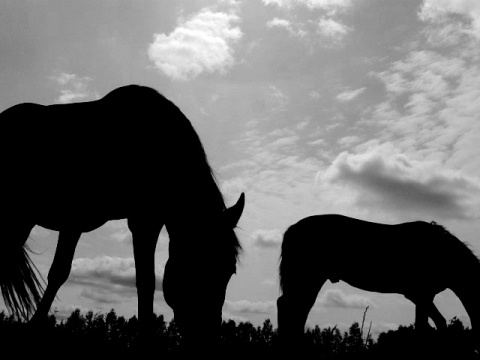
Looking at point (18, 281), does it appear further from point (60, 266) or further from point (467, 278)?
point (467, 278)

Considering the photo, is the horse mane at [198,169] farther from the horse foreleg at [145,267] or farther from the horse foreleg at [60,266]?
the horse foreleg at [60,266]

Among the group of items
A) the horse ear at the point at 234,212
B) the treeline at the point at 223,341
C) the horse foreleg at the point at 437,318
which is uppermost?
the horse ear at the point at 234,212

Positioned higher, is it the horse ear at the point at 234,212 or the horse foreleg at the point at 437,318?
the horse ear at the point at 234,212

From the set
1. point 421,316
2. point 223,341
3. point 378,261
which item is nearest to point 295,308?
point 378,261

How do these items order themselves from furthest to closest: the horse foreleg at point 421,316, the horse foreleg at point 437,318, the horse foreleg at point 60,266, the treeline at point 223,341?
the horse foreleg at point 437,318 < the horse foreleg at point 421,316 < the horse foreleg at point 60,266 < the treeline at point 223,341

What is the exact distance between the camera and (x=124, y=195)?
4.60 m

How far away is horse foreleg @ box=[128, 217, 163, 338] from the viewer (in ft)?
13.2

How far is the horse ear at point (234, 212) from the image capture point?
13.9 ft

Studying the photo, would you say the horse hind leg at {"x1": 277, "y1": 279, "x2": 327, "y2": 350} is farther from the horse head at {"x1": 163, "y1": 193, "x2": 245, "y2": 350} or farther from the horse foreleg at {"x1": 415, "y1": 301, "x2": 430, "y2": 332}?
A: the horse head at {"x1": 163, "y1": 193, "x2": 245, "y2": 350}

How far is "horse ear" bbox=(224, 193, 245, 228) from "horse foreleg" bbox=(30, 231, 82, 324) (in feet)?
6.57

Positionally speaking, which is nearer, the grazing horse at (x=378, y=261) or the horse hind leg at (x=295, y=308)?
the horse hind leg at (x=295, y=308)

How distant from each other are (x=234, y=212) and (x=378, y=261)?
6.70 metres

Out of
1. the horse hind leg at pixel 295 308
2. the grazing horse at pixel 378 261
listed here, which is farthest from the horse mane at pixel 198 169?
the grazing horse at pixel 378 261

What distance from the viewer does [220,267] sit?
409cm
